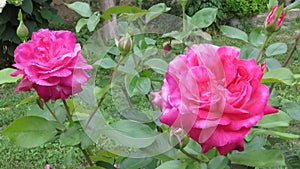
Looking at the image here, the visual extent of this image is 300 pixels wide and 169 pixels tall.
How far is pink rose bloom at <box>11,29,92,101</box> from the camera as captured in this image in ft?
2.27

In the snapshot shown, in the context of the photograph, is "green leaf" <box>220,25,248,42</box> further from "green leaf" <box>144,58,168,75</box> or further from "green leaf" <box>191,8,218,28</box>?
"green leaf" <box>144,58,168,75</box>

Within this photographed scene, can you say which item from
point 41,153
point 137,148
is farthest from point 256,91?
point 41,153

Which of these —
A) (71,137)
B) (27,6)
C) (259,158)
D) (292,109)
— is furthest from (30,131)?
(27,6)

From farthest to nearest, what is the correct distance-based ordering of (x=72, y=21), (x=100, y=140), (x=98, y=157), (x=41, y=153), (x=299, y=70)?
(x=72, y=21) → (x=299, y=70) → (x=41, y=153) → (x=98, y=157) → (x=100, y=140)

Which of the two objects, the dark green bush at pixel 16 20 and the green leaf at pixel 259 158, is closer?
the green leaf at pixel 259 158

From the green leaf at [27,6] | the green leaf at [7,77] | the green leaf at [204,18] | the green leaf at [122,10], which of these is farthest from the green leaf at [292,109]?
the green leaf at [27,6]

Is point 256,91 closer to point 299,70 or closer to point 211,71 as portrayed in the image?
point 211,71

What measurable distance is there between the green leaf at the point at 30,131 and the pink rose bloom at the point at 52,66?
4 cm

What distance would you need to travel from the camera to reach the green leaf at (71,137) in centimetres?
71

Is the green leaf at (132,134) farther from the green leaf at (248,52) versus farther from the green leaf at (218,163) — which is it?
the green leaf at (248,52)

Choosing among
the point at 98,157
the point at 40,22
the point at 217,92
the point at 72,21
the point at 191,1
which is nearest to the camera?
the point at 217,92

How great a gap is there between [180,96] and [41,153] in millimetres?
2735

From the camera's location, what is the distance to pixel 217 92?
572 mm

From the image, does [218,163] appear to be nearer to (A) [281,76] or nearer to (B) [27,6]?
(A) [281,76]
